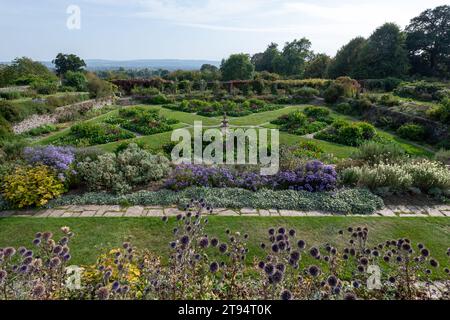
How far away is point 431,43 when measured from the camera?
34594 mm

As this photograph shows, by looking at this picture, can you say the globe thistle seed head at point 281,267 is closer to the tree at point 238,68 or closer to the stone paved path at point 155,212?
the stone paved path at point 155,212

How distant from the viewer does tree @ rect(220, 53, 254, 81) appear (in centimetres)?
3928

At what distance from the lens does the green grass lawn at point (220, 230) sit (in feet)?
13.9

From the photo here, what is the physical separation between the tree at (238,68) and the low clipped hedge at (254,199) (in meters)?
35.4

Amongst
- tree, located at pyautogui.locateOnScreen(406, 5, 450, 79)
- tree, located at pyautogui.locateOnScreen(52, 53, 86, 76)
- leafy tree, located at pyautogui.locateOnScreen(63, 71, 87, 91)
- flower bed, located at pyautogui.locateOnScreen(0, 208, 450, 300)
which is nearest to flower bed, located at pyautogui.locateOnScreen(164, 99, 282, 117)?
leafy tree, located at pyautogui.locateOnScreen(63, 71, 87, 91)

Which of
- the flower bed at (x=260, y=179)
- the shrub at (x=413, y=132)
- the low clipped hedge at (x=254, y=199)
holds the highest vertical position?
the shrub at (x=413, y=132)

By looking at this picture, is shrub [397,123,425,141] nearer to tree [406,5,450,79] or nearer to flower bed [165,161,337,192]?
flower bed [165,161,337,192]

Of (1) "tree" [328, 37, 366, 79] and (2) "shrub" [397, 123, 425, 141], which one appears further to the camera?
(1) "tree" [328, 37, 366, 79]

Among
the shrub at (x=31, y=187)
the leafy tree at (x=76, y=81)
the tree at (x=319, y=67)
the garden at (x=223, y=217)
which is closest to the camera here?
the garden at (x=223, y=217)

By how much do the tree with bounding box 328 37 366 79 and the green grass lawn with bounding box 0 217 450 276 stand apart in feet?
110

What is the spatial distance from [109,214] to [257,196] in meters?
2.85

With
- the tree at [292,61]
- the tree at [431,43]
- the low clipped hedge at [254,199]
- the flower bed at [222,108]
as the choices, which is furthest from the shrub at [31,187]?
the tree at [292,61]

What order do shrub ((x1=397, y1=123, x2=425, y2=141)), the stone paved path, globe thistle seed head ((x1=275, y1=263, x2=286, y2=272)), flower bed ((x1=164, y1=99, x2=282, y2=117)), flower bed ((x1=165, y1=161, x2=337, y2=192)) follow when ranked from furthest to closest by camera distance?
1. flower bed ((x1=164, y1=99, x2=282, y2=117))
2. shrub ((x1=397, y1=123, x2=425, y2=141))
3. flower bed ((x1=165, y1=161, x2=337, y2=192))
4. the stone paved path
5. globe thistle seed head ((x1=275, y1=263, x2=286, y2=272))

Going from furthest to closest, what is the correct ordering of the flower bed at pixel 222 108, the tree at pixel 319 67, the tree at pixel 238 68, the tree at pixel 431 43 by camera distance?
the tree at pixel 319 67 < the tree at pixel 238 68 < the tree at pixel 431 43 < the flower bed at pixel 222 108
